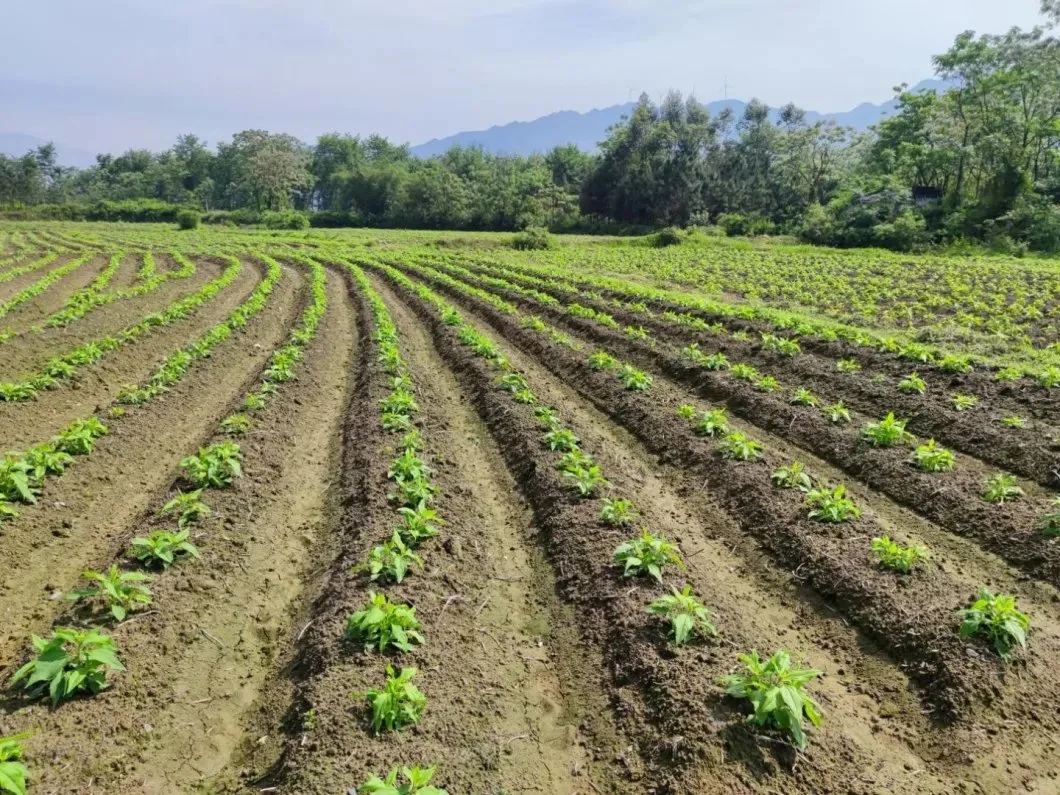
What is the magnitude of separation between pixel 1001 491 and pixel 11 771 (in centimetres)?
889

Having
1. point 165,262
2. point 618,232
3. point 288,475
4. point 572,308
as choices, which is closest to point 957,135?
point 618,232

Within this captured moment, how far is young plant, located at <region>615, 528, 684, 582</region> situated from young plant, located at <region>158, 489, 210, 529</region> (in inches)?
169

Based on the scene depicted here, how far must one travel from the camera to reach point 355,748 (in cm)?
419

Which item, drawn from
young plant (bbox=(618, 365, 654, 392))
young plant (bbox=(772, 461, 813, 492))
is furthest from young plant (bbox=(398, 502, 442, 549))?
young plant (bbox=(618, 365, 654, 392))

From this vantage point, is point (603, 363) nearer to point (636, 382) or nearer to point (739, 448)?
point (636, 382)

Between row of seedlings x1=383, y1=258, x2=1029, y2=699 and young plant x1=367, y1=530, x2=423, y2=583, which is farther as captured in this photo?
young plant x1=367, y1=530, x2=423, y2=583

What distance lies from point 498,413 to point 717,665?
6544mm

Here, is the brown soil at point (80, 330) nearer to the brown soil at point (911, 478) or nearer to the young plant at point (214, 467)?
the young plant at point (214, 467)

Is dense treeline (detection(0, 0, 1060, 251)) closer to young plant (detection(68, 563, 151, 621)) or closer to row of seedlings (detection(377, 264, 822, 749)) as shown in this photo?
row of seedlings (detection(377, 264, 822, 749))

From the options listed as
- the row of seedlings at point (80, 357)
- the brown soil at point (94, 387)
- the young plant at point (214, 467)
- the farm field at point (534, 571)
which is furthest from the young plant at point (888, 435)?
the row of seedlings at point (80, 357)

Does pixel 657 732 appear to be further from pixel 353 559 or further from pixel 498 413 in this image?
pixel 498 413

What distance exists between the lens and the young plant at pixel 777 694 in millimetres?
4199

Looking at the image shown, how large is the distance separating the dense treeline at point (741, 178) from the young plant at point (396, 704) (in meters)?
47.5

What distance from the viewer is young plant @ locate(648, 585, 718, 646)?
505 cm
